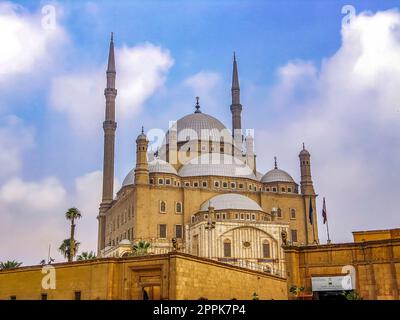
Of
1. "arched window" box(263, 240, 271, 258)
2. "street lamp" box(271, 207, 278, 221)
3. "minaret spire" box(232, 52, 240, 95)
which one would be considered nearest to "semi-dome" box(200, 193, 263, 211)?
"street lamp" box(271, 207, 278, 221)

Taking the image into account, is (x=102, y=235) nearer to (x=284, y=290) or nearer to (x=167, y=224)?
(x=167, y=224)

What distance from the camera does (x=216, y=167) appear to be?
58.2 meters

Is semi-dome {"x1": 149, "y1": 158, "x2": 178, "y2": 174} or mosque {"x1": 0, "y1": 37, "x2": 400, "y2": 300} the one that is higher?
semi-dome {"x1": 149, "y1": 158, "x2": 178, "y2": 174}

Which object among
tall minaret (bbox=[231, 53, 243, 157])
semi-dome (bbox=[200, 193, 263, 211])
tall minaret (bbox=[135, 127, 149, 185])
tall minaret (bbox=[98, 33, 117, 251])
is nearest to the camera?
semi-dome (bbox=[200, 193, 263, 211])

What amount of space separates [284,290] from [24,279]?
16071 mm

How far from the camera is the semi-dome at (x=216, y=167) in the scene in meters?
57.5

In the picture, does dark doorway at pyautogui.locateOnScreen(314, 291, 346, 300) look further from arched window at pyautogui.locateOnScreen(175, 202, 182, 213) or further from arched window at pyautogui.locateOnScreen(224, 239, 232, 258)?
arched window at pyautogui.locateOnScreen(175, 202, 182, 213)

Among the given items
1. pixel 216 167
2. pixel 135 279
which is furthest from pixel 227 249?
pixel 135 279

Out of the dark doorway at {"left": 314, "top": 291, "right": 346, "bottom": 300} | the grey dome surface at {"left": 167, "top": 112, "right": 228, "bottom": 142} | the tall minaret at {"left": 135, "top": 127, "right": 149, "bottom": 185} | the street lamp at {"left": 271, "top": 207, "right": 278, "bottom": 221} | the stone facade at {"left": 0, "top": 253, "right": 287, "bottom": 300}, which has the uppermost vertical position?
the grey dome surface at {"left": 167, "top": 112, "right": 228, "bottom": 142}

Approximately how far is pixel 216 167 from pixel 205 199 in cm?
459

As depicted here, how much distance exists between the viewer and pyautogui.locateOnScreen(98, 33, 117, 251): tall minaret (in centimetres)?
5875

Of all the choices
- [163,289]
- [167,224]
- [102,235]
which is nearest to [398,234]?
[163,289]

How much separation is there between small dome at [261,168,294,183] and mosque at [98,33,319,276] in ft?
0.37

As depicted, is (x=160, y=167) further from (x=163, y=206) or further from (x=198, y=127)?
(x=198, y=127)
